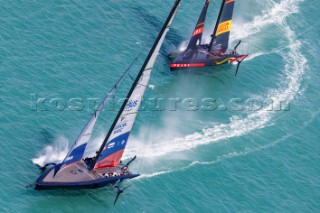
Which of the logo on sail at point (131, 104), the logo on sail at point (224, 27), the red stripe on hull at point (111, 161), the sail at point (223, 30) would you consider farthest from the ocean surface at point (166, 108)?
the logo on sail at point (131, 104)

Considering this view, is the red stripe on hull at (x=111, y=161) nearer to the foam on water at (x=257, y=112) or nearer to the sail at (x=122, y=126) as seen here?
the sail at (x=122, y=126)

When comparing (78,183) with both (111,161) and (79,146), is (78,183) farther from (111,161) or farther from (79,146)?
(111,161)

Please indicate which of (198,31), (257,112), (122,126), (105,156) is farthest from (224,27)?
(105,156)

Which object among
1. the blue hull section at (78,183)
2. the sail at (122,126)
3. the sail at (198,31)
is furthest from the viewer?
the sail at (198,31)

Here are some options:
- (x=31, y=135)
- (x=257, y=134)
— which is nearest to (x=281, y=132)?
(x=257, y=134)

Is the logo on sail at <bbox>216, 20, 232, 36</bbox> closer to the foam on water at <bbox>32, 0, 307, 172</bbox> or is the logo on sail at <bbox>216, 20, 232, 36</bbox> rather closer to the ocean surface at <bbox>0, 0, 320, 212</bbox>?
the ocean surface at <bbox>0, 0, 320, 212</bbox>

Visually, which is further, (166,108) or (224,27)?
(224,27)

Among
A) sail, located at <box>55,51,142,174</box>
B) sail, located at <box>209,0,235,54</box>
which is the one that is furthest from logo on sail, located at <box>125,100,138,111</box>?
sail, located at <box>209,0,235,54</box>
